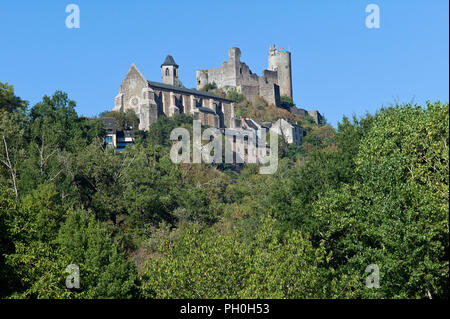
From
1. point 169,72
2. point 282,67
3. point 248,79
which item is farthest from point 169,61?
point 282,67

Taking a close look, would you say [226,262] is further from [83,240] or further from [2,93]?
[2,93]

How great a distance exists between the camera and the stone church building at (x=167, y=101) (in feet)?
354

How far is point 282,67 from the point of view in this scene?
148 m

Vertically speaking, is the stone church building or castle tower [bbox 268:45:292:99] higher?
castle tower [bbox 268:45:292:99]

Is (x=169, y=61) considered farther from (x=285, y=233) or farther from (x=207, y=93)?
(x=285, y=233)

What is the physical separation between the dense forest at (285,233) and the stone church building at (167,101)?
50.8m

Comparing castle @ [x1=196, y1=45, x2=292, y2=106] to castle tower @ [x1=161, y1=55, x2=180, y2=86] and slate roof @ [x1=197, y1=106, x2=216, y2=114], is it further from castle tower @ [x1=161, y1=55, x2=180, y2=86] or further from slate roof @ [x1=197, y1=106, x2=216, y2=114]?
slate roof @ [x1=197, y1=106, x2=216, y2=114]

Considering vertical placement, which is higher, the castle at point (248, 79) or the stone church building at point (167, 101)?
the castle at point (248, 79)

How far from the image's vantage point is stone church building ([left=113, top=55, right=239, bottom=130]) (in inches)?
4252

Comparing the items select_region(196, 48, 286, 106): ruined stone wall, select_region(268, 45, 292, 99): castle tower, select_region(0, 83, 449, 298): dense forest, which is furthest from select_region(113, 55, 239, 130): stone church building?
select_region(0, 83, 449, 298): dense forest

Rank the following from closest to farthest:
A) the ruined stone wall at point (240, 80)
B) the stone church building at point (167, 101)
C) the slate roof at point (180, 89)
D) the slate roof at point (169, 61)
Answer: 1. the stone church building at point (167, 101)
2. the slate roof at point (180, 89)
3. the slate roof at point (169, 61)
4. the ruined stone wall at point (240, 80)

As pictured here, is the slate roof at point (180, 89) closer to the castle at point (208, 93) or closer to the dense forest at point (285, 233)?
the castle at point (208, 93)

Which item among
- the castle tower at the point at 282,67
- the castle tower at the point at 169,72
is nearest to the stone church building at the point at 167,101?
the castle tower at the point at 169,72

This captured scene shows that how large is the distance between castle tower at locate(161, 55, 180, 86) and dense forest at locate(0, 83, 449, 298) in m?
68.4
